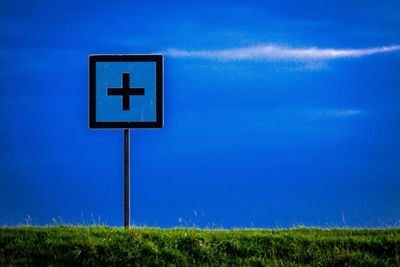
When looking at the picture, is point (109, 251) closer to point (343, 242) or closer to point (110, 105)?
point (110, 105)

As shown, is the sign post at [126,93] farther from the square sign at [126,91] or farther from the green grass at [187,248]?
the green grass at [187,248]

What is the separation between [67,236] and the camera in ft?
42.5

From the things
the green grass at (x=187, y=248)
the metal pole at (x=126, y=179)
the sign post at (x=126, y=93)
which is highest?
the sign post at (x=126, y=93)

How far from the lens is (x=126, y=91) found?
1411 cm

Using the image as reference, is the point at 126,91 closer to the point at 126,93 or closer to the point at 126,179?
the point at 126,93

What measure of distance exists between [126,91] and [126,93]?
4 centimetres

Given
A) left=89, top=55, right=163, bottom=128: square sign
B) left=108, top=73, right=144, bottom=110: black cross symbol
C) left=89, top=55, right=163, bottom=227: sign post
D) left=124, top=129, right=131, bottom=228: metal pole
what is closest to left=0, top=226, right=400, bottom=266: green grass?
left=124, top=129, right=131, bottom=228: metal pole

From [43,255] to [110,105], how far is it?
11.7 feet

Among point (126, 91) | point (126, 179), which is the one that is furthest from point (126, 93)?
point (126, 179)

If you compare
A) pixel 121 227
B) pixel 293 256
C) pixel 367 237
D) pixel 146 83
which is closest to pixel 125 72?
pixel 146 83

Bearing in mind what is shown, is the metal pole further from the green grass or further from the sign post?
the green grass

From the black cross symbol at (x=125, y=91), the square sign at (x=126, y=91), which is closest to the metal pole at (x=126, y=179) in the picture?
the square sign at (x=126, y=91)

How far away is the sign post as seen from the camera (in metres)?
14.0

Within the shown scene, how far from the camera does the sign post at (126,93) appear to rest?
45.9 ft
